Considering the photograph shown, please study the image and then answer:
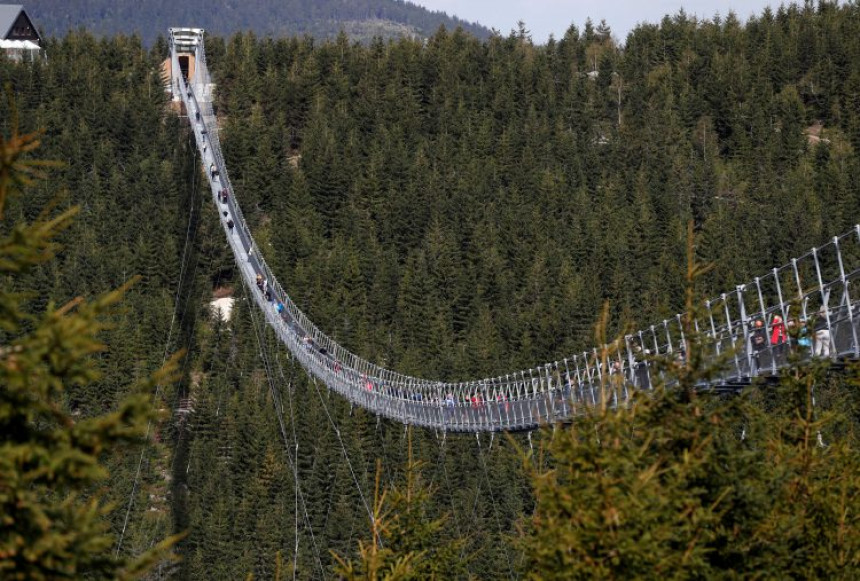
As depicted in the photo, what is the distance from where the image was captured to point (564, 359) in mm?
28578

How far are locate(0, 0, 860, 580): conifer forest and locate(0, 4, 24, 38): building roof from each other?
20.4 feet

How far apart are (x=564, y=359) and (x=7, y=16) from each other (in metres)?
115

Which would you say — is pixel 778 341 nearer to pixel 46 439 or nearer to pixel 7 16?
pixel 46 439

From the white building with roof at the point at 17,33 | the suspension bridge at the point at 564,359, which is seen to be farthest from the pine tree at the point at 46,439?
the white building with roof at the point at 17,33

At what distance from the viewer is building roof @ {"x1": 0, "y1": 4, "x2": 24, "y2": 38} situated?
13312 centimetres

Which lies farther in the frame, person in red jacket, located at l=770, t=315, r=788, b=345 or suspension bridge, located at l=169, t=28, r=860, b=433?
person in red jacket, located at l=770, t=315, r=788, b=345

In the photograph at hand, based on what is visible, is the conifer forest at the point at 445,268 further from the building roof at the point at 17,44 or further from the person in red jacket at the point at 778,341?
the building roof at the point at 17,44

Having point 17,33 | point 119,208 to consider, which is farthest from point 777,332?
point 17,33

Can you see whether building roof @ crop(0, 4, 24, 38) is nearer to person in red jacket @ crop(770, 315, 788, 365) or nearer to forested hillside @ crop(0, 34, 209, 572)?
forested hillside @ crop(0, 34, 209, 572)

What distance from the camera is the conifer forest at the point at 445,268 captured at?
13.1 m

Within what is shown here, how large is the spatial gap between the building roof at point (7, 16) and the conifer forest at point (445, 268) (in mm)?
6211

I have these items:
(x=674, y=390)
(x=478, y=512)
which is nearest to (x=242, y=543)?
(x=478, y=512)

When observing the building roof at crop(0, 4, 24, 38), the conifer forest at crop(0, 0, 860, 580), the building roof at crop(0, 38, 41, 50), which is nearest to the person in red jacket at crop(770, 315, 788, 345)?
the conifer forest at crop(0, 0, 860, 580)

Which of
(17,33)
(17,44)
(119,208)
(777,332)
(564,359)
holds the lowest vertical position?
(119,208)
